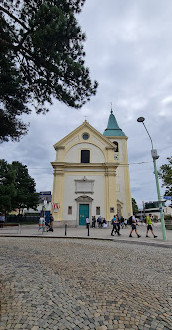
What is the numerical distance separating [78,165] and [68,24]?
784 inches

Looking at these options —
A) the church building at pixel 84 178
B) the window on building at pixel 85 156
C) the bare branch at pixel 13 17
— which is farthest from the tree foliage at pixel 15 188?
the bare branch at pixel 13 17

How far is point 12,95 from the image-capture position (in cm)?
696

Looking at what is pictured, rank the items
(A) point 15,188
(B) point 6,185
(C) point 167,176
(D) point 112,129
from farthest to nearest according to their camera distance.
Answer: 1. (A) point 15,188
2. (D) point 112,129
3. (B) point 6,185
4. (C) point 167,176

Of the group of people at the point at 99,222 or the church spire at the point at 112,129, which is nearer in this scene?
the group of people at the point at 99,222

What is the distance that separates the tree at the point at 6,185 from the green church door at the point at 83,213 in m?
13.6

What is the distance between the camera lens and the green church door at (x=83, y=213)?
2336 centimetres

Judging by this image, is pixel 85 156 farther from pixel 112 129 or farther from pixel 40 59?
pixel 40 59

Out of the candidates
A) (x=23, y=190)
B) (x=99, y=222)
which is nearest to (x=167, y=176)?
(x=99, y=222)

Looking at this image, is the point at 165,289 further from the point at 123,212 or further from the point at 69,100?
the point at 123,212

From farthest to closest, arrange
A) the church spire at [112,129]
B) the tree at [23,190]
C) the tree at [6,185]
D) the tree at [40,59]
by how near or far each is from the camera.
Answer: the tree at [23,190] → the church spire at [112,129] → the tree at [6,185] → the tree at [40,59]

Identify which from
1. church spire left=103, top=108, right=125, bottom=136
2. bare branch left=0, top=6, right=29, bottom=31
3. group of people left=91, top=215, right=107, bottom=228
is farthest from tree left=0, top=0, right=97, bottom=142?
church spire left=103, top=108, right=125, bottom=136

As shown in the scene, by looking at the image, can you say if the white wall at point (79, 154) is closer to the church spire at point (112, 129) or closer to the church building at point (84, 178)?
the church building at point (84, 178)

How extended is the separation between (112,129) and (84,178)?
15.8m

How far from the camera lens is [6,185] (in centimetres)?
3180
